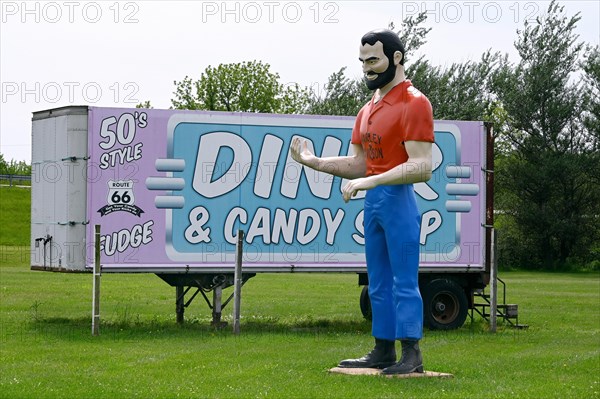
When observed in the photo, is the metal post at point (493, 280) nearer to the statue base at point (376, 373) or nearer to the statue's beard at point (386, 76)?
the statue base at point (376, 373)

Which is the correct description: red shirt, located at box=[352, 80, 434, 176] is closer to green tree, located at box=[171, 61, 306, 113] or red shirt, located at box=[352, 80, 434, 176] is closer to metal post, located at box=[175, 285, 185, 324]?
metal post, located at box=[175, 285, 185, 324]

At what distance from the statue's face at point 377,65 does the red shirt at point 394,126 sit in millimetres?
153

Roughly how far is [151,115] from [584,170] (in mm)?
37329

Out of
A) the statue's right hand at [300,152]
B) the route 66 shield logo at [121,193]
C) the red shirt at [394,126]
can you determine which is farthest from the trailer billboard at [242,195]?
the red shirt at [394,126]

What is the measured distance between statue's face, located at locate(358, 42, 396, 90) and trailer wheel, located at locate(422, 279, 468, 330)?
24.5ft

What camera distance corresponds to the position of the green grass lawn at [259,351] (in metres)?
11.2

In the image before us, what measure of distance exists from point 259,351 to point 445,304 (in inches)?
212

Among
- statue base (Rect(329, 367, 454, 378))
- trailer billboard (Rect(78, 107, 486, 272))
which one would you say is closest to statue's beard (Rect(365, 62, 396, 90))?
statue base (Rect(329, 367, 454, 378))

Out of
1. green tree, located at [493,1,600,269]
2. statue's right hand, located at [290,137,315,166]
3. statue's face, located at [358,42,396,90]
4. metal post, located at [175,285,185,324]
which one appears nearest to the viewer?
statue's face, located at [358,42,396,90]

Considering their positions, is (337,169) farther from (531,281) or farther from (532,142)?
(532,142)

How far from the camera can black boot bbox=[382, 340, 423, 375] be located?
11.8 metres

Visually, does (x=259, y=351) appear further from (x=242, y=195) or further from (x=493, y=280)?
(x=493, y=280)

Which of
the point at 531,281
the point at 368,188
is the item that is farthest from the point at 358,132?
the point at 531,281

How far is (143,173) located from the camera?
17.8 m
